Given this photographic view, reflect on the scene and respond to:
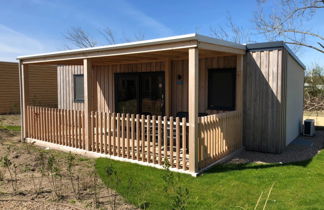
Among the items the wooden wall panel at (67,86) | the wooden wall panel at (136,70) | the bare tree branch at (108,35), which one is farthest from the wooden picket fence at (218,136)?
the bare tree branch at (108,35)

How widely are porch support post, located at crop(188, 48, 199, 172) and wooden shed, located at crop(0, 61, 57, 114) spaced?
12.9 metres

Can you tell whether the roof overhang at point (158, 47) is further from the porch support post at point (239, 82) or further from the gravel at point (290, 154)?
the gravel at point (290, 154)

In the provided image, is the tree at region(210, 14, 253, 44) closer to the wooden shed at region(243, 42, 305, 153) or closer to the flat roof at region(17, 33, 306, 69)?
the flat roof at region(17, 33, 306, 69)

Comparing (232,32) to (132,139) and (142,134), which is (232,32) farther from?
(142,134)

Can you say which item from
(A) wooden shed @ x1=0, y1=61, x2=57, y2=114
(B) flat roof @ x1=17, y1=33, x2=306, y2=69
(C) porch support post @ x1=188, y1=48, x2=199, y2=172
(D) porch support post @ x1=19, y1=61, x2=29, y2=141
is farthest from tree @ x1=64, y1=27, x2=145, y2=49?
(C) porch support post @ x1=188, y1=48, x2=199, y2=172

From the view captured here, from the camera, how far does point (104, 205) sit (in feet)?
10.9

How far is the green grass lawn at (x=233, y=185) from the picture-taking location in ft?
11.5

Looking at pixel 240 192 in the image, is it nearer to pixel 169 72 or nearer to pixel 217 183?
pixel 217 183

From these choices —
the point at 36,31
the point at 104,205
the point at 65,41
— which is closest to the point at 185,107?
the point at 104,205

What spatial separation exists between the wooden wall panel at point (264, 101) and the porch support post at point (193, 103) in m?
2.56

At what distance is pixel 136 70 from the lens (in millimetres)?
8641

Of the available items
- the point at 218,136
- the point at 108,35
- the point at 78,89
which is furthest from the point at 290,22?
the point at 108,35

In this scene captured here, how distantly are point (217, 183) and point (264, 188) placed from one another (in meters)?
0.73

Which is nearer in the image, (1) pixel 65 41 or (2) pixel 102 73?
(2) pixel 102 73
